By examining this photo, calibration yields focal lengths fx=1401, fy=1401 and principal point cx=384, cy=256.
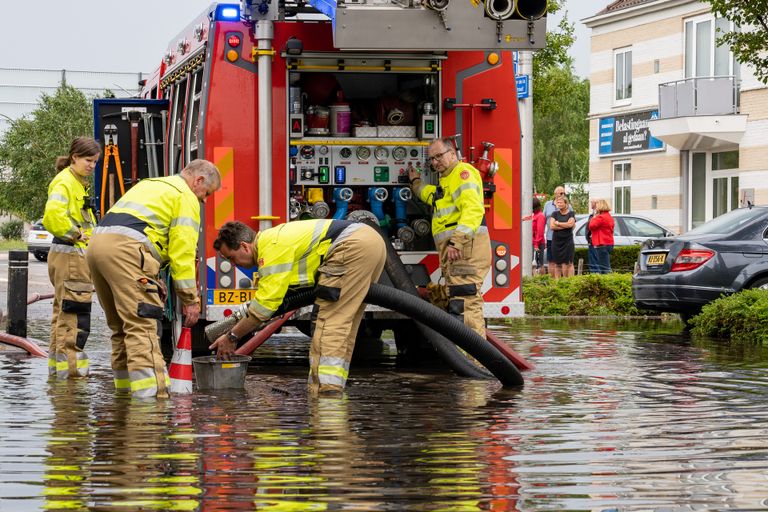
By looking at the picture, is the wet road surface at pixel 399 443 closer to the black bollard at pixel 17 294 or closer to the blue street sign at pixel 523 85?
the black bollard at pixel 17 294

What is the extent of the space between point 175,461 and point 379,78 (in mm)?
5669

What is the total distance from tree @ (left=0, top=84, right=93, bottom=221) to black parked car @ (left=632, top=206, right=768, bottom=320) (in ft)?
133

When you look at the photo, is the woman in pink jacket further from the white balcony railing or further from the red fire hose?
the white balcony railing

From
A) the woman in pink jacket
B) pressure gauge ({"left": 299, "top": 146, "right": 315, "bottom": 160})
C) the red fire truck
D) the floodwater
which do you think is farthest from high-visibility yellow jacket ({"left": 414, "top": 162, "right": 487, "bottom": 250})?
the woman in pink jacket

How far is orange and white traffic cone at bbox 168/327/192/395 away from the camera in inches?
358

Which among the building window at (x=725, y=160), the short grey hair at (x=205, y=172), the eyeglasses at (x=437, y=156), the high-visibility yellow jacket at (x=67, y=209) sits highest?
the building window at (x=725, y=160)

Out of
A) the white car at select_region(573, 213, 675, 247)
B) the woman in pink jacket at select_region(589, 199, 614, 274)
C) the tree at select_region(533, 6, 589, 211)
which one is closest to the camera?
the woman in pink jacket at select_region(589, 199, 614, 274)

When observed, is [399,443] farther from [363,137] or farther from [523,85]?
[523,85]

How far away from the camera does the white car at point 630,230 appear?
91.0 ft

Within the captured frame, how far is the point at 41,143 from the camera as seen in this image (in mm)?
53562

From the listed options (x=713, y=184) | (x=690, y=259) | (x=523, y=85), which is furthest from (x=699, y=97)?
(x=690, y=259)

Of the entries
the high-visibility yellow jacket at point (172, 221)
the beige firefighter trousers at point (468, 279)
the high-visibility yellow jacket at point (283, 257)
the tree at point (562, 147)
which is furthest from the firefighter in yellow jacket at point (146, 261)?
the tree at point (562, 147)

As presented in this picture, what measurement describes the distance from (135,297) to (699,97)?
27.2 metres

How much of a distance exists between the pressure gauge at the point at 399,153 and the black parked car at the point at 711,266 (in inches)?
201
